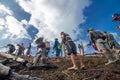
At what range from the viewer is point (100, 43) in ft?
49.8

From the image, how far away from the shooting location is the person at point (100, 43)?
15.0 m

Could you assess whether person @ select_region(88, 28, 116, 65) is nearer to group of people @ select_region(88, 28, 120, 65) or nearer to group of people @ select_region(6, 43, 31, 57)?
group of people @ select_region(88, 28, 120, 65)

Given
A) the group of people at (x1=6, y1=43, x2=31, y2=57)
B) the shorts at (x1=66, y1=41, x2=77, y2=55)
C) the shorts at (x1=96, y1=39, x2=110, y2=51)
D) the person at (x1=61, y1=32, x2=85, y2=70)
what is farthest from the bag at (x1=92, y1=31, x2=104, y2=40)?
the group of people at (x1=6, y1=43, x2=31, y2=57)

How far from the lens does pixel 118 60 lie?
15.0 m

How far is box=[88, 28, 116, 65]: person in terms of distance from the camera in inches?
592

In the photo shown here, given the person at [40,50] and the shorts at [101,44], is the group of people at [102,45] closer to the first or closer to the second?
the shorts at [101,44]

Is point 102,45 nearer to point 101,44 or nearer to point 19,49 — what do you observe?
point 101,44

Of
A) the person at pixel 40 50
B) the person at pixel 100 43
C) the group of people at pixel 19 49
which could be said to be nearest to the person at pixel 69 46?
the person at pixel 100 43

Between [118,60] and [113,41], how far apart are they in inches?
183

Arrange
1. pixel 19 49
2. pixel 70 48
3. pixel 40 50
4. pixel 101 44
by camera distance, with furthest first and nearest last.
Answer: pixel 19 49, pixel 40 50, pixel 101 44, pixel 70 48

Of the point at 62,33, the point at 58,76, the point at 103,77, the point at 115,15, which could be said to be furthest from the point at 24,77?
the point at 115,15

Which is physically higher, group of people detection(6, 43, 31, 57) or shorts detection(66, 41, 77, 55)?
group of people detection(6, 43, 31, 57)

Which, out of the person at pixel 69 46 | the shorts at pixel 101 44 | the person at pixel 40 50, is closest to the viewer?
the person at pixel 69 46

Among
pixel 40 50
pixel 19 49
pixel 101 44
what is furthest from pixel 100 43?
pixel 19 49
